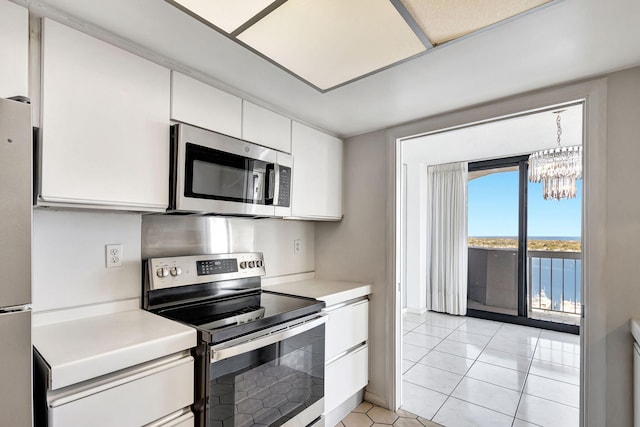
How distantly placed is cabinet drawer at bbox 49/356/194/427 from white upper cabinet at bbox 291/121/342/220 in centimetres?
120

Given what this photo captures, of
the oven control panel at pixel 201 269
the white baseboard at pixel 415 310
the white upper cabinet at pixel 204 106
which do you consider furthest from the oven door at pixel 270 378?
the white baseboard at pixel 415 310

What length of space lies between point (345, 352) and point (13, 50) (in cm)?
227

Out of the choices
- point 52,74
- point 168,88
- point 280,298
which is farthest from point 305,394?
point 52,74

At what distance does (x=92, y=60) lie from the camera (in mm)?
1283

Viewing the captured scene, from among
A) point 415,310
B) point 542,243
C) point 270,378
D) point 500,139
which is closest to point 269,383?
point 270,378

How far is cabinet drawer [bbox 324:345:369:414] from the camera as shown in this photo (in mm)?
2041

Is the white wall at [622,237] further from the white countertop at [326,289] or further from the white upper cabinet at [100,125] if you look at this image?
the white upper cabinet at [100,125]

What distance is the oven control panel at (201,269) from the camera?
1.68 m

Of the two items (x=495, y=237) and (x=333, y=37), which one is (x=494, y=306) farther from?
(x=333, y=37)

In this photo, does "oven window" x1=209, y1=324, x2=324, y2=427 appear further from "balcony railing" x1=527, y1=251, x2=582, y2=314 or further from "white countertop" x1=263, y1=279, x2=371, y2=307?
"balcony railing" x1=527, y1=251, x2=582, y2=314

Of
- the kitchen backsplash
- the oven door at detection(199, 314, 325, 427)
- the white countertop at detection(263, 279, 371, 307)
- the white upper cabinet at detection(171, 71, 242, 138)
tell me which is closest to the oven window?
the oven door at detection(199, 314, 325, 427)

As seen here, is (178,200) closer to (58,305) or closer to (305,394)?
(58,305)

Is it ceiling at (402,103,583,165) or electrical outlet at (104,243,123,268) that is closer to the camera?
electrical outlet at (104,243,123,268)

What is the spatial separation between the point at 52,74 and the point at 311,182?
153 cm
